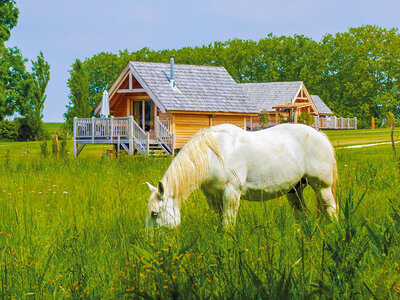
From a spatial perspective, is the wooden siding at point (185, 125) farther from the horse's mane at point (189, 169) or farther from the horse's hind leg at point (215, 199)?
the horse's mane at point (189, 169)

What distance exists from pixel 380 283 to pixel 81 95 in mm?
55350

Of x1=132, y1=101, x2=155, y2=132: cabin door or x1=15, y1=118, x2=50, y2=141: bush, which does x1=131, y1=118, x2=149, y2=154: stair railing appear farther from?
x1=15, y1=118, x2=50, y2=141: bush

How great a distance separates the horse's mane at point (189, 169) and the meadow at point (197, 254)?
0.31 metres

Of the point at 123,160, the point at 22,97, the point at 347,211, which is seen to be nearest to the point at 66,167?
the point at 123,160

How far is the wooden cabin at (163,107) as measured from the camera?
1086 inches

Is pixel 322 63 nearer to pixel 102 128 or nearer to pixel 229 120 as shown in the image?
pixel 229 120

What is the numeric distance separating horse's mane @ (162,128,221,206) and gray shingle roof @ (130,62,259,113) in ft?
75.6

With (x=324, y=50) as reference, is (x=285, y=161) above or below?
below

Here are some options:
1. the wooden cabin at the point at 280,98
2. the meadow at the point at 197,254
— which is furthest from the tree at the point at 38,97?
the meadow at the point at 197,254

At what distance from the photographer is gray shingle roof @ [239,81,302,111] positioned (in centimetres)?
5244

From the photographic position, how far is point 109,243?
4.69m

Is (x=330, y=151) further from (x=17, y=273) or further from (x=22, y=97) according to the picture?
(x=22, y=97)

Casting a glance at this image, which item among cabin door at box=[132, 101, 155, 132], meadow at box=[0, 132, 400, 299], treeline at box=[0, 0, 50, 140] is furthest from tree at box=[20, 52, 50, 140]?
meadow at box=[0, 132, 400, 299]

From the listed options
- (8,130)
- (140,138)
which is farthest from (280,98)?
(140,138)
